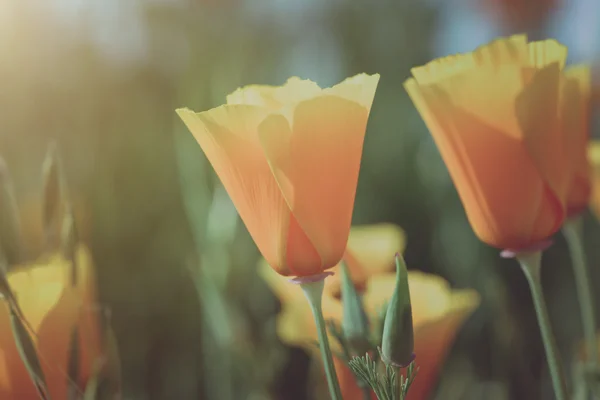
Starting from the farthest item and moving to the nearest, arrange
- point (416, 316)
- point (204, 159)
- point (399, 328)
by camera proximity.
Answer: point (204, 159), point (416, 316), point (399, 328)

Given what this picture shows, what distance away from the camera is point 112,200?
0.65 metres

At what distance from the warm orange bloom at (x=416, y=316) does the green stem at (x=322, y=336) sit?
5 centimetres

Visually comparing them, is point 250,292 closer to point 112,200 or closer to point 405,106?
point 112,200

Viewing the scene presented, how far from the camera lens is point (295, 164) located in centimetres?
26

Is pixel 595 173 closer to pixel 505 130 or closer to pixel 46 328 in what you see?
pixel 505 130

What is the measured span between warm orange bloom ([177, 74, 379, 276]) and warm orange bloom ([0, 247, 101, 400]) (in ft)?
0.38

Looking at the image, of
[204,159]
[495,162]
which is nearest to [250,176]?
[495,162]

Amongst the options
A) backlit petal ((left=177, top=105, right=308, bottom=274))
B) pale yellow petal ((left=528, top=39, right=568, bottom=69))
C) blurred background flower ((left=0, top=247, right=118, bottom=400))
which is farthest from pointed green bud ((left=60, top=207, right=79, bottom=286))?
pale yellow petal ((left=528, top=39, right=568, bottom=69))

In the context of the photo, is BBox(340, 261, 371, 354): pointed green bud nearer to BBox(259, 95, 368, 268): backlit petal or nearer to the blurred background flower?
BBox(259, 95, 368, 268): backlit petal

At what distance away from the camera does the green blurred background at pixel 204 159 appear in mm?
554

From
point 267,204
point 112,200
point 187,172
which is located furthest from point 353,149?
point 112,200

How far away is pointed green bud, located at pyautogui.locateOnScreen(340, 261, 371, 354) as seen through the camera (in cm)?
30

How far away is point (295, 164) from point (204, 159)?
34cm

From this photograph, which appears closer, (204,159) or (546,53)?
(546,53)
